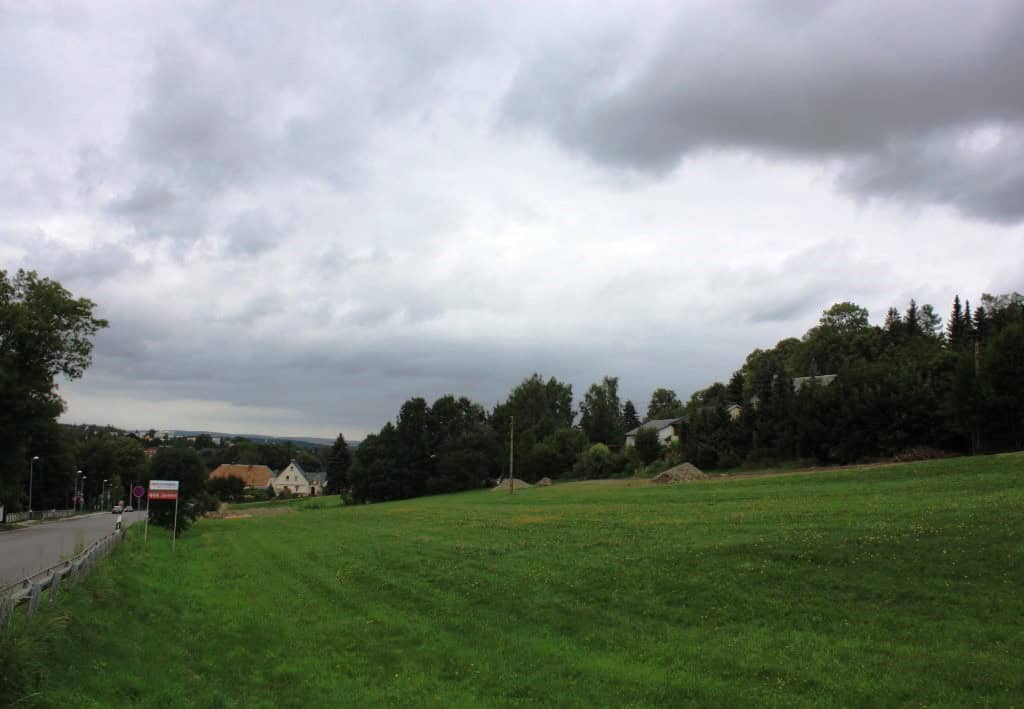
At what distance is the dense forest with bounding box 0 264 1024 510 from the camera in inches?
1449

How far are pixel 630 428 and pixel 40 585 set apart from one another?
499 feet

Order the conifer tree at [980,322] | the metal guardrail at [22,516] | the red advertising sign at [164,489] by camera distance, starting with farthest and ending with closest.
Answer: the conifer tree at [980,322] → the metal guardrail at [22,516] → the red advertising sign at [164,489]

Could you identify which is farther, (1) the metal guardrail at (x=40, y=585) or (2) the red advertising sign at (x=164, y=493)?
(2) the red advertising sign at (x=164, y=493)

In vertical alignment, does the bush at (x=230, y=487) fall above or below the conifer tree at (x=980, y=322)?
below

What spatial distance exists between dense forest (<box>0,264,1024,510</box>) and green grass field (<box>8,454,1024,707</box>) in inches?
682

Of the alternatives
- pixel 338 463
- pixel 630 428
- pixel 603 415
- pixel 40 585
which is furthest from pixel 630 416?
pixel 40 585

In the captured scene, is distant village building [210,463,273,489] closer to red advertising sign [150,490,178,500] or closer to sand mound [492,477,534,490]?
sand mound [492,477,534,490]

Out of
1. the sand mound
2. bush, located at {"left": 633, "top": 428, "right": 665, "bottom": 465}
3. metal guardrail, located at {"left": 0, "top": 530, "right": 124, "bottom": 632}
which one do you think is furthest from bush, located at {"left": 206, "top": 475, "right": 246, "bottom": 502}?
metal guardrail, located at {"left": 0, "top": 530, "right": 124, "bottom": 632}

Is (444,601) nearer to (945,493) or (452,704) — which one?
(452,704)

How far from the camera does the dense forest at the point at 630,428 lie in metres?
36.8

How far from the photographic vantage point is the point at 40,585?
1247 cm

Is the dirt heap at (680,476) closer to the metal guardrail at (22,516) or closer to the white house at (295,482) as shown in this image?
the metal guardrail at (22,516)

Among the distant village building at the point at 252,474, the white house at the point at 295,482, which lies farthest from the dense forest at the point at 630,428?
the white house at the point at 295,482

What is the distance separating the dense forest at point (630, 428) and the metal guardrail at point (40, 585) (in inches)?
735
